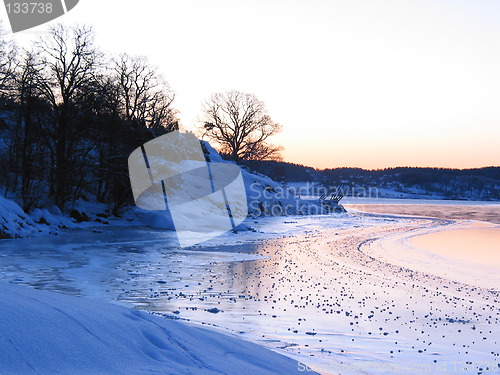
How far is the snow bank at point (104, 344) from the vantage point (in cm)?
321

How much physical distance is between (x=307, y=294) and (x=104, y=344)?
602 cm

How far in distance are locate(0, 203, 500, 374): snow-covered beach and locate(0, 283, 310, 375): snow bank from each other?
514 mm

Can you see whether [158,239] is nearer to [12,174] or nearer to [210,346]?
[12,174]

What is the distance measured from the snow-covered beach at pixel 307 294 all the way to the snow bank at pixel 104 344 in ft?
1.69

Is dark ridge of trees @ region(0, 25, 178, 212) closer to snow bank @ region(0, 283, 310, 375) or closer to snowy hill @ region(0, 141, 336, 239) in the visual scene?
snowy hill @ region(0, 141, 336, 239)

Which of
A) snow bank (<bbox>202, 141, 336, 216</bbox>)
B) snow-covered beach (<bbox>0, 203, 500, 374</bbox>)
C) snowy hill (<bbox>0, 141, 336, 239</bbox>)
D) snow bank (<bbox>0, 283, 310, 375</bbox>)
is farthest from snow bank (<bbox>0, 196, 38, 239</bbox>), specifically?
snow bank (<bbox>202, 141, 336, 216</bbox>)

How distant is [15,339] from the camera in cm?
324

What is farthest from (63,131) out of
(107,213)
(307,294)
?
(307,294)

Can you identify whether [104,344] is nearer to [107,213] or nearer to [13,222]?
[13,222]

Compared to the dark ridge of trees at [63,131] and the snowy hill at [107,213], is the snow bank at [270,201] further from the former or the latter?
the dark ridge of trees at [63,131]

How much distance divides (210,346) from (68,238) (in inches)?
575

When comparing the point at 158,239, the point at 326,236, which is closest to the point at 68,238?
the point at 158,239

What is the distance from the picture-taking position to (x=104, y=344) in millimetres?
3650

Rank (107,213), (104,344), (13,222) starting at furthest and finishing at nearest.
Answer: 1. (107,213)
2. (13,222)
3. (104,344)
